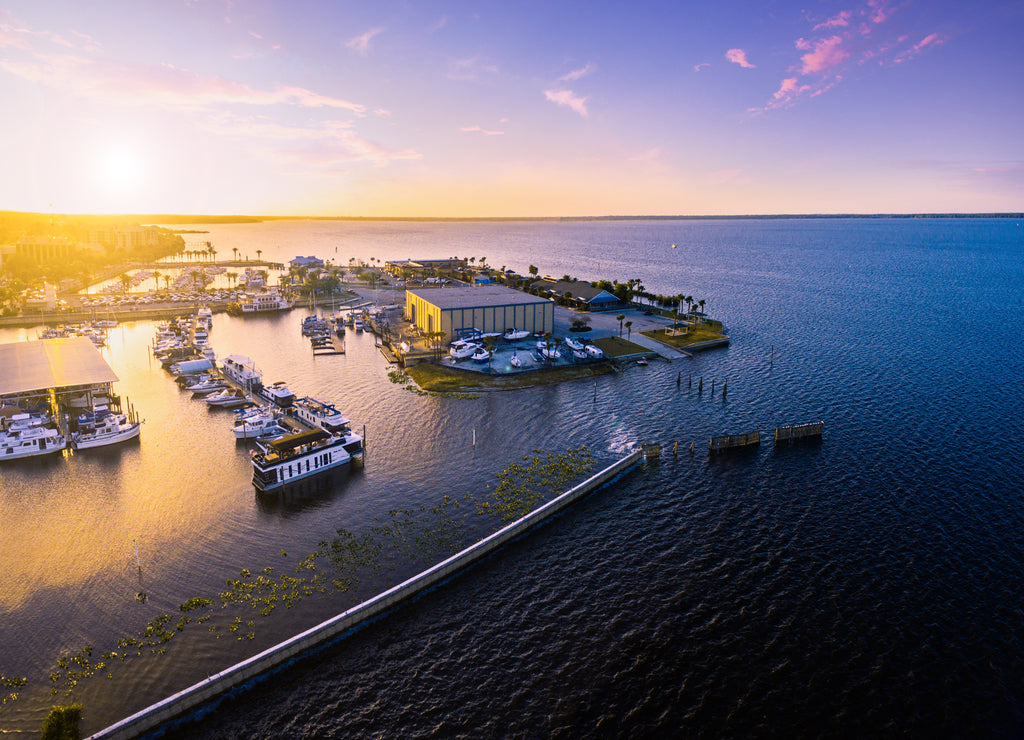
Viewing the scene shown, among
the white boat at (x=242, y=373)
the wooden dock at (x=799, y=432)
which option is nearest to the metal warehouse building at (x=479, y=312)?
the white boat at (x=242, y=373)

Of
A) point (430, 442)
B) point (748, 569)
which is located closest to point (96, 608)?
point (430, 442)

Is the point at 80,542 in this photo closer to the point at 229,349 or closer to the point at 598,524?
the point at 598,524

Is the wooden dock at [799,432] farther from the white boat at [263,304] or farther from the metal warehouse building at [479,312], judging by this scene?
the white boat at [263,304]

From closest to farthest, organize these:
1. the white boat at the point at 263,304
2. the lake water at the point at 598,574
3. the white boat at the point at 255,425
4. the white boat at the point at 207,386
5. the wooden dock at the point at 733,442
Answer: the lake water at the point at 598,574
the wooden dock at the point at 733,442
the white boat at the point at 255,425
the white boat at the point at 207,386
the white boat at the point at 263,304

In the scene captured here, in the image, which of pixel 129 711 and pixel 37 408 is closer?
pixel 129 711

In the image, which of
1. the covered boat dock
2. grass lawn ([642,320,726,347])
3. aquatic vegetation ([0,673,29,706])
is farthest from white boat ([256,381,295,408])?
grass lawn ([642,320,726,347])

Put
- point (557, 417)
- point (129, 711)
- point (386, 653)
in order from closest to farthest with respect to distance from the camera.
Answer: point (129, 711)
point (386, 653)
point (557, 417)

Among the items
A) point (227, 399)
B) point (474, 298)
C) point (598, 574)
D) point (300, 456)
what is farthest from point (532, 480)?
point (474, 298)
